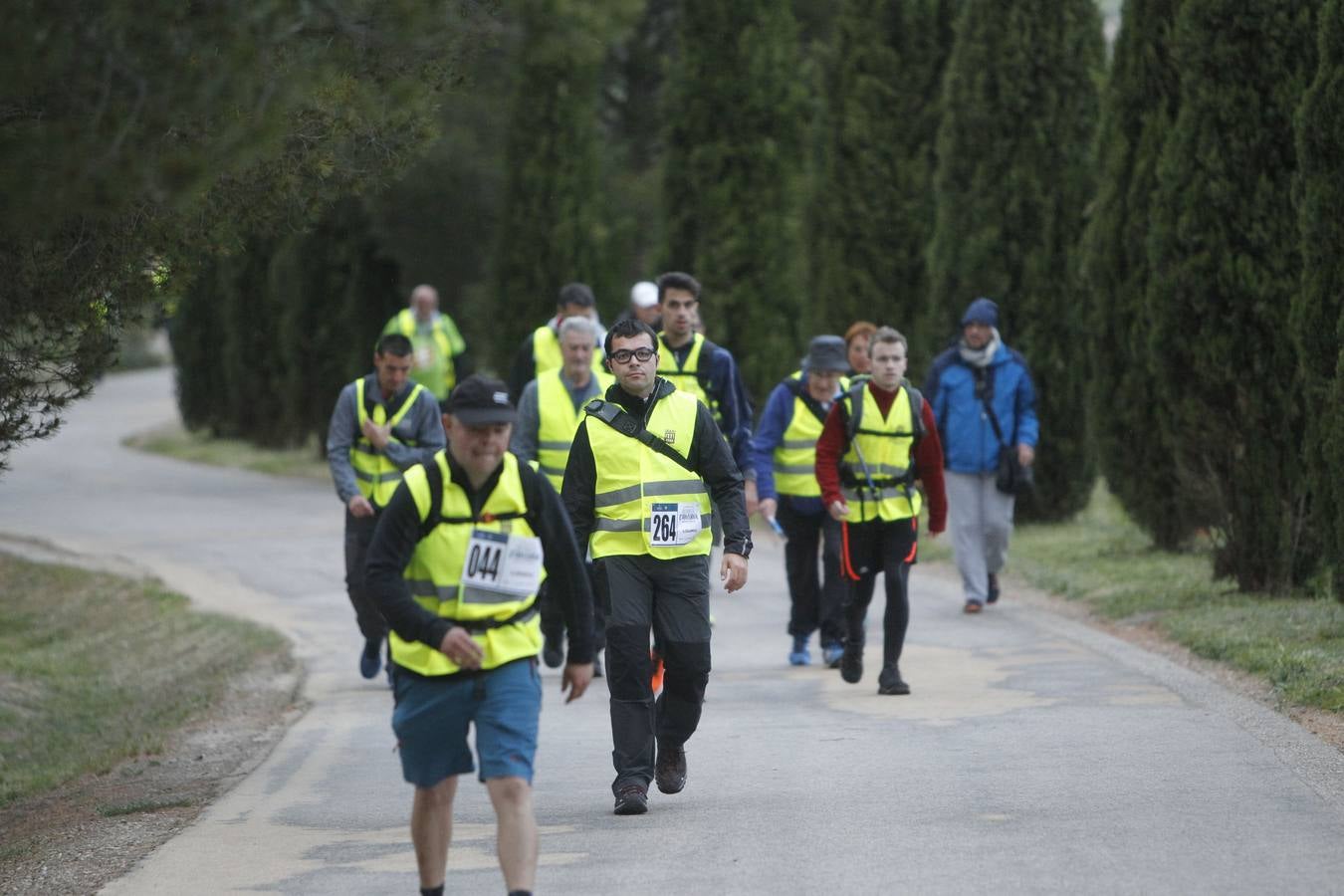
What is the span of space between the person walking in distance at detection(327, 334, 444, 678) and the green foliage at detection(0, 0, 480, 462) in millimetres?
2016

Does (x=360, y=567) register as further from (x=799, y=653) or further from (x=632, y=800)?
(x=632, y=800)

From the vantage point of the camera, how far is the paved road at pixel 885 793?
6875 mm

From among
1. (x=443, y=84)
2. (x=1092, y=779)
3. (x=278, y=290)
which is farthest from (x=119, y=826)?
(x=278, y=290)

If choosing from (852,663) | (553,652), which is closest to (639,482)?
(852,663)

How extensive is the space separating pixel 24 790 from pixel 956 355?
285 inches

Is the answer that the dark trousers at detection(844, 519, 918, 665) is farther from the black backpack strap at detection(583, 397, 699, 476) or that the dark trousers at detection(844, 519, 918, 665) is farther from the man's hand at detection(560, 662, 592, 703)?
the man's hand at detection(560, 662, 592, 703)

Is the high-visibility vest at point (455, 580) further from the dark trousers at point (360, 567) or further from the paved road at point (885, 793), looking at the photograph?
the dark trousers at point (360, 567)

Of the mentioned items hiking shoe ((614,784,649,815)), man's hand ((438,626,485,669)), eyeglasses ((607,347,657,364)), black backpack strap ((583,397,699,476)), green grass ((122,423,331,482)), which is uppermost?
eyeglasses ((607,347,657,364))

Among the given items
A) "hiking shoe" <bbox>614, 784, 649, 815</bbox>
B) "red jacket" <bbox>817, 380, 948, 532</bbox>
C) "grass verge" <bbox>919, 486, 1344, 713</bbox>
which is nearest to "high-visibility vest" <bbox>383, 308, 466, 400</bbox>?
"grass verge" <bbox>919, 486, 1344, 713</bbox>

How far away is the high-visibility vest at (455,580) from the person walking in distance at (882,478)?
4.69 m

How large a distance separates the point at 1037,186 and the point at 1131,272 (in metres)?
3.79

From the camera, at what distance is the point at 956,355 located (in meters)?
14.6

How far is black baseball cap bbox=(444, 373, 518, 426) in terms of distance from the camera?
Result: 6129 mm

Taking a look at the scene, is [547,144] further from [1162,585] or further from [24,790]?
[24,790]
